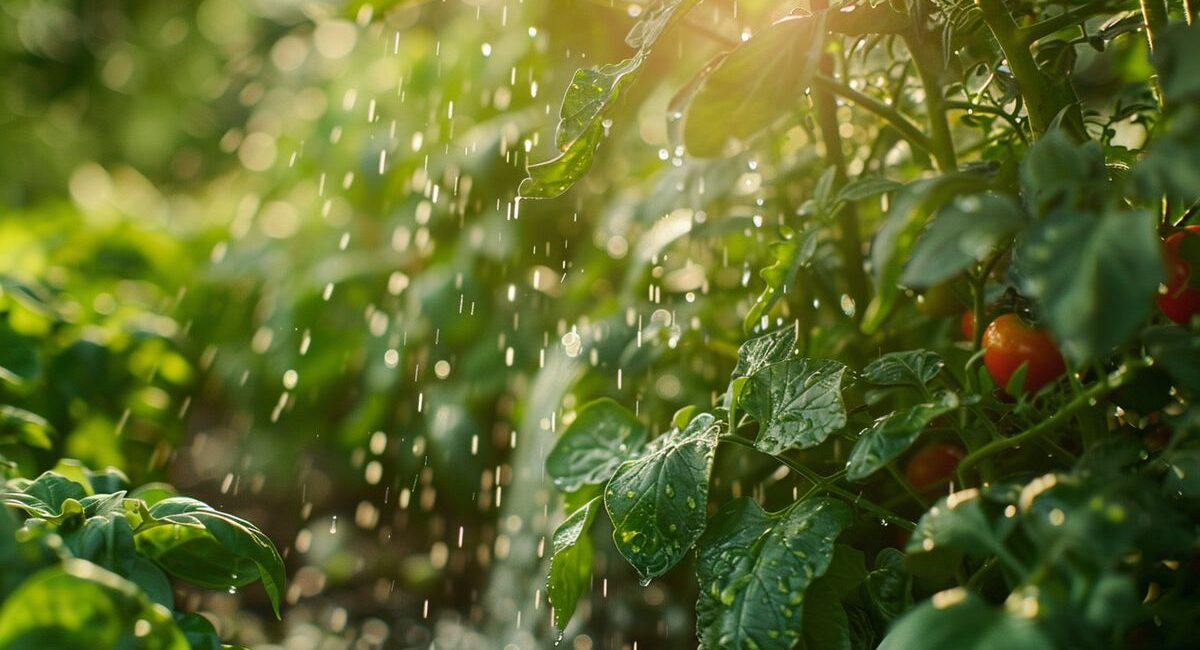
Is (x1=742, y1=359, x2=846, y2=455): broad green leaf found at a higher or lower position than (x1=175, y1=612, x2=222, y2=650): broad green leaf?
higher

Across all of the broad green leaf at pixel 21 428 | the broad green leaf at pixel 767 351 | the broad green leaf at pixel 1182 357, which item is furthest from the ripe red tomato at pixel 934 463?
the broad green leaf at pixel 21 428

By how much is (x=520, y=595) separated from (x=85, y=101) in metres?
3.98

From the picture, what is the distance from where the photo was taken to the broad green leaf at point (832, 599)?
46 centimetres

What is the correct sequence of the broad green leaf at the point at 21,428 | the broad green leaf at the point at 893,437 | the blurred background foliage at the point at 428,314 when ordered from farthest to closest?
the blurred background foliage at the point at 428,314, the broad green leaf at the point at 21,428, the broad green leaf at the point at 893,437

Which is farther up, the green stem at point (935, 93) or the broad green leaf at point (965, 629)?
the green stem at point (935, 93)

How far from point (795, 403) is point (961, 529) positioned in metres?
0.15

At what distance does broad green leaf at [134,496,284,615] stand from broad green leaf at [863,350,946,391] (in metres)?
0.30

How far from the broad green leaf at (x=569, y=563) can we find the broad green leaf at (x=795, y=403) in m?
0.12

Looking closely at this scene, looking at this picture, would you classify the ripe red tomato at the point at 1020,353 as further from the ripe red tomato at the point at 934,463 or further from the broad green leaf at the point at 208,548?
the broad green leaf at the point at 208,548

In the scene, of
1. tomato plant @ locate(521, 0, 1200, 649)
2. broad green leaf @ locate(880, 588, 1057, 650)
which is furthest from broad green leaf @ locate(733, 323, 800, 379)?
broad green leaf @ locate(880, 588, 1057, 650)

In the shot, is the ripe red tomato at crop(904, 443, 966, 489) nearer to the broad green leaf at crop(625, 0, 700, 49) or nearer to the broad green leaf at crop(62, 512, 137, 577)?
the broad green leaf at crop(625, 0, 700, 49)

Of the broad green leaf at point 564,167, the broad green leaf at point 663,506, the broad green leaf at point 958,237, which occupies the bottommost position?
the broad green leaf at point 663,506

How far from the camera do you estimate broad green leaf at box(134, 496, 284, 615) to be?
1.43ft

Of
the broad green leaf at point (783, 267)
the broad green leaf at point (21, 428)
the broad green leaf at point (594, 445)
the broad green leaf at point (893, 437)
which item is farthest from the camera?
the broad green leaf at point (21, 428)
